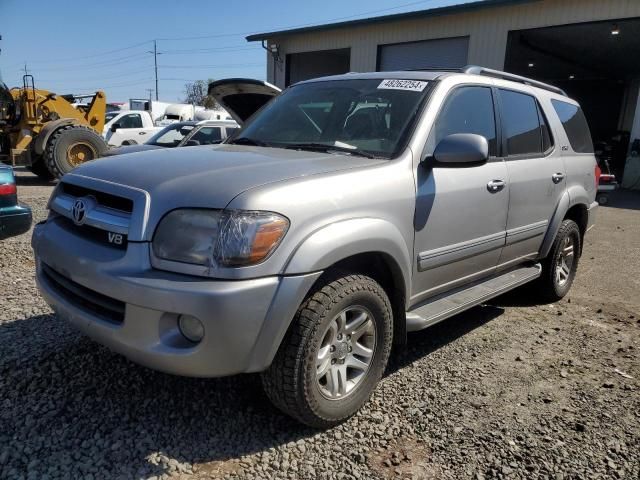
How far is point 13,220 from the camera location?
4.15 meters

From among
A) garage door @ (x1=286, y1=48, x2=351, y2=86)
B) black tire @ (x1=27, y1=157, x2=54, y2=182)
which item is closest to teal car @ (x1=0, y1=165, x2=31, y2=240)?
black tire @ (x1=27, y1=157, x2=54, y2=182)

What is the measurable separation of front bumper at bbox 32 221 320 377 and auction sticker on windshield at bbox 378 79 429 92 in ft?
5.31

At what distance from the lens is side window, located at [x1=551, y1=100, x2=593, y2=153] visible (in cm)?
479

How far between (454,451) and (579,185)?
329cm

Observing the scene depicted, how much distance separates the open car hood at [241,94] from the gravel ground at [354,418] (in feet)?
8.64

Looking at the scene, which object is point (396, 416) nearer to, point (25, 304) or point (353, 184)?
point (353, 184)

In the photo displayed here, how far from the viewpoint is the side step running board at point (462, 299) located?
9.99 ft

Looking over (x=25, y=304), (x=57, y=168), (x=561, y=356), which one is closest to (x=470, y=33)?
(x=57, y=168)

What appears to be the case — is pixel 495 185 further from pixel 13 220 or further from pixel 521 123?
pixel 13 220

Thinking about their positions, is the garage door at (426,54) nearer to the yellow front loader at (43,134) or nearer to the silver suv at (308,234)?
the yellow front loader at (43,134)

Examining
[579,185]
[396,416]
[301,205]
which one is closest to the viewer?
[301,205]

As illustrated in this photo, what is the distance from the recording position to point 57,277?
2.70 meters

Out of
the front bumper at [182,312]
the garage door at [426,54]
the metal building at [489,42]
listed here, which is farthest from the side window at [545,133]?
the garage door at [426,54]

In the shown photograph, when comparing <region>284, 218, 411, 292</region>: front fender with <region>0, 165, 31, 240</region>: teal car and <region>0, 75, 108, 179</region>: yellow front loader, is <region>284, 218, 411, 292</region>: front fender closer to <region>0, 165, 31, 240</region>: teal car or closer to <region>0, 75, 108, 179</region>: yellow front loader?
<region>0, 165, 31, 240</region>: teal car
